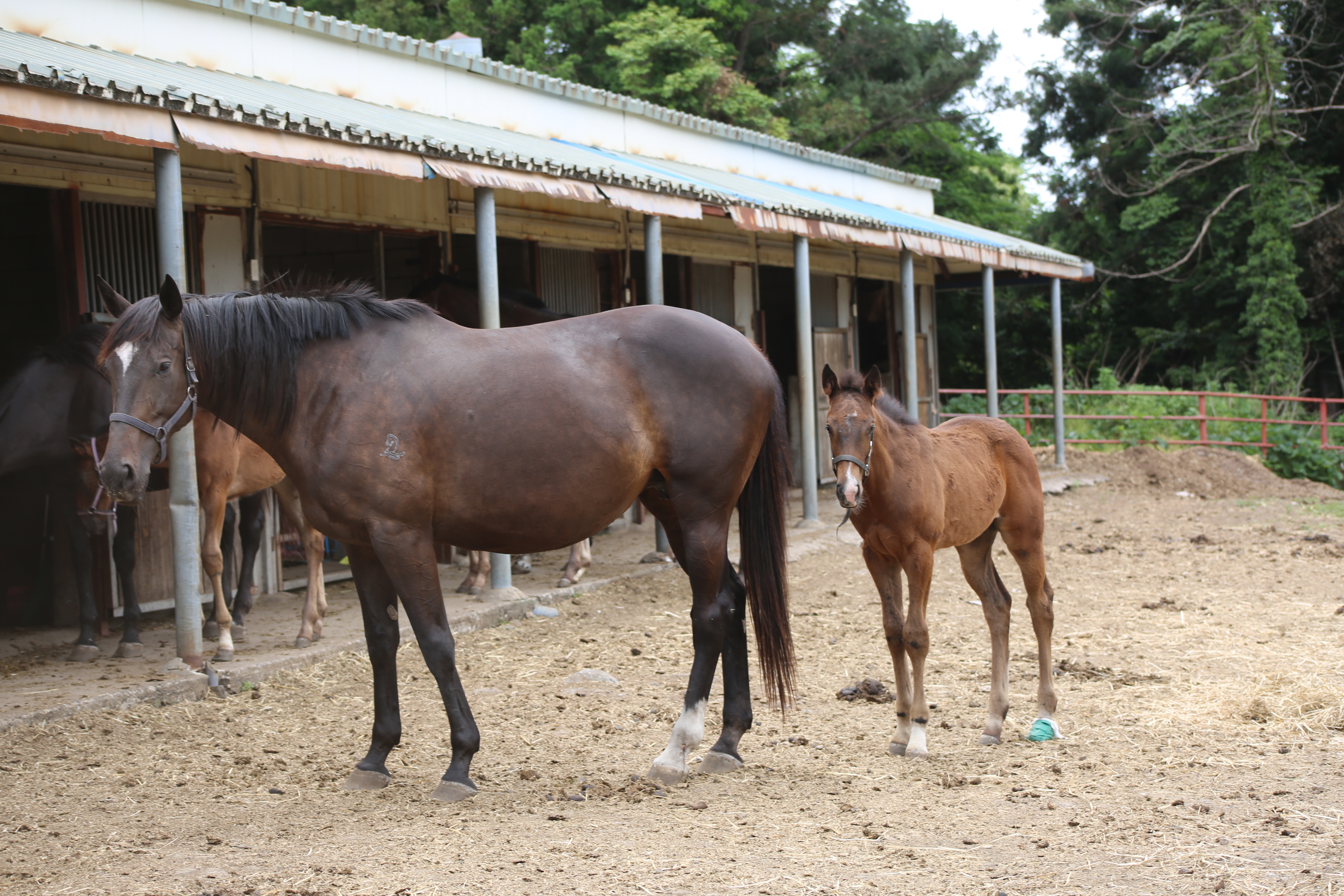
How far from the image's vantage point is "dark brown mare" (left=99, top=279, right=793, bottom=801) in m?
4.33

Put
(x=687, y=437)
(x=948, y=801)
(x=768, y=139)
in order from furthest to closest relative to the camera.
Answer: (x=768, y=139)
(x=687, y=437)
(x=948, y=801)

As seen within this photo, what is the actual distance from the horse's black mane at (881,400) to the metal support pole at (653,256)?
4267 millimetres

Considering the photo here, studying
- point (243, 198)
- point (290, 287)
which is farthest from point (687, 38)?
point (290, 287)

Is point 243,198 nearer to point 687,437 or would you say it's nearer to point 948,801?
point 687,437

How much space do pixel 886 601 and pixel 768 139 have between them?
12.6 meters

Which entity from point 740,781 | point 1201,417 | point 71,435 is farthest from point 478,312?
point 1201,417

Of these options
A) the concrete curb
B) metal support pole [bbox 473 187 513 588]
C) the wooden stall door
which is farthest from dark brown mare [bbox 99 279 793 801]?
the wooden stall door

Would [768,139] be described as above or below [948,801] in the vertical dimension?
above

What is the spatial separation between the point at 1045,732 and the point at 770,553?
4.92ft

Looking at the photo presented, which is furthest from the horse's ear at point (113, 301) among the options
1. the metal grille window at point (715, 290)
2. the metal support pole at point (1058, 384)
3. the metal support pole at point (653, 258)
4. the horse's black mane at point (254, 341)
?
the metal support pole at point (1058, 384)

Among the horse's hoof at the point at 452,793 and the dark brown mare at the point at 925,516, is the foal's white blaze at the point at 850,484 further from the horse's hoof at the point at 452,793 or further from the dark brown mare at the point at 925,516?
the horse's hoof at the point at 452,793

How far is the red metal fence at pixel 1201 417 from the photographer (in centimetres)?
1841

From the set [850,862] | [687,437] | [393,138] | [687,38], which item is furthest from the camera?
[687,38]

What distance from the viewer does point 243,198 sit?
855 cm
